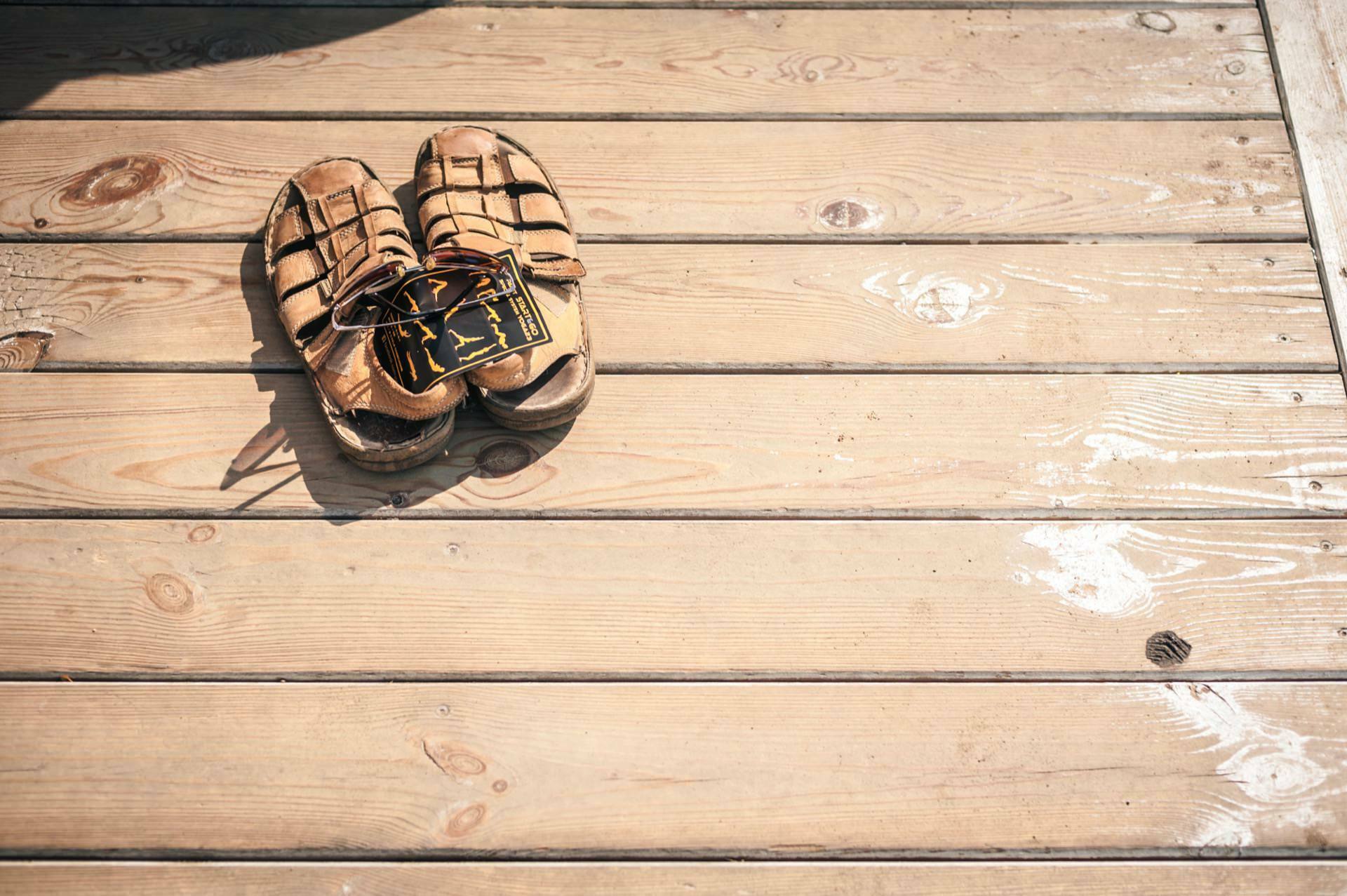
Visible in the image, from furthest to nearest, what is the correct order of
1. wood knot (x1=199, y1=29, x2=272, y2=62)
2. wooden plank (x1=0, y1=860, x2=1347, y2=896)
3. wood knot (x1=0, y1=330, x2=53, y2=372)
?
1. wood knot (x1=199, y1=29, x2=272, y2=62)
2. wood knot (x1=0, y1=330, x2=53, y2=372)
3. wooden plank (x1=0, y1=860, x2=1347, y2=896)

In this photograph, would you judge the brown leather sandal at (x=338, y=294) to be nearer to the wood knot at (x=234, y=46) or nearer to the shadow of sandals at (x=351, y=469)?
the shadow of sandals at (x=351, y=469)

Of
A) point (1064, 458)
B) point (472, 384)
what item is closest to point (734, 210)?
point (472, 384)

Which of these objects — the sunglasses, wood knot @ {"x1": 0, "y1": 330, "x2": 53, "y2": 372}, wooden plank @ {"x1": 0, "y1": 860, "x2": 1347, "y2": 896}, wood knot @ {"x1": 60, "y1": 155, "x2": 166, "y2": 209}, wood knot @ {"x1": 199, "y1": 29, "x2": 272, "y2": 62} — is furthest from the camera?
wood knot @ {"x1": 199, "y1": 29, "x2": 272, "y2": 62}

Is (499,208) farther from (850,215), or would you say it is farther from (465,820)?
(465,820)

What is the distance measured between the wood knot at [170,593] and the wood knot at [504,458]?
426 millimetres

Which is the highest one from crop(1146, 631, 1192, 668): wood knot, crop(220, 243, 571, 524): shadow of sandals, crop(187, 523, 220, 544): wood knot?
crop(220, 243, 571, 524): shadow of sandals

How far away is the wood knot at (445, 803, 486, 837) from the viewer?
3.91 ft

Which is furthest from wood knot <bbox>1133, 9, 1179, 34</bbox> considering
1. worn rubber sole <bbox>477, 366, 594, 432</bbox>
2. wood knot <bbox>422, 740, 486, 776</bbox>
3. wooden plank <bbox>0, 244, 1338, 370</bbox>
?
wood knot <bbox>422, 740, 486, 776</bbox>

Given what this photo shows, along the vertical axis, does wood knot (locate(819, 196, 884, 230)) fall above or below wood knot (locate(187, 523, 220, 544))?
above

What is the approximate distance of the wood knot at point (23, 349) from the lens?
139 centimetres

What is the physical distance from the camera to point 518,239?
4.61 ft

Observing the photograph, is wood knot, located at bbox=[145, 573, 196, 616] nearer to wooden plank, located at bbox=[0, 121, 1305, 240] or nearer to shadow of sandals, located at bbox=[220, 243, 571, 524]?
shadow of sandals, located at bbox=[220, 243, 571, 524]

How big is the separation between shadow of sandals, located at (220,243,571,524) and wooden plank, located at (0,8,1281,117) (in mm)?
566

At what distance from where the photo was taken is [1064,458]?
1.37m
